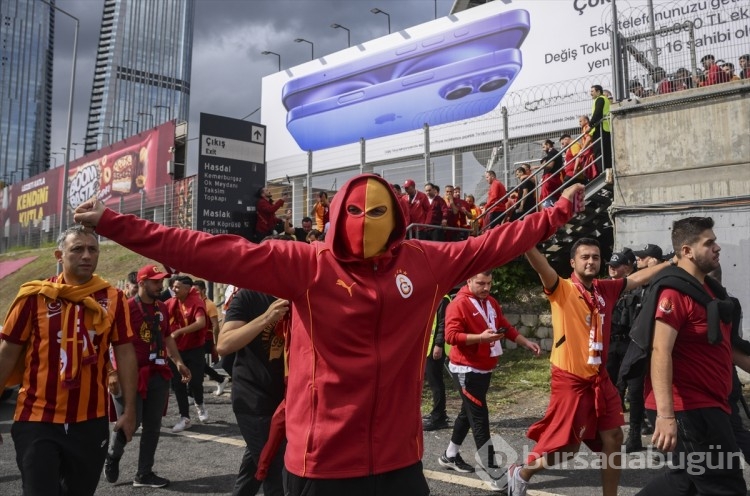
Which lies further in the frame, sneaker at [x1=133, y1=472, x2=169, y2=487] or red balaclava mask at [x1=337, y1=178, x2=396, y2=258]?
sneaker at [x1=133, y1=472, x2=169, y2=487]

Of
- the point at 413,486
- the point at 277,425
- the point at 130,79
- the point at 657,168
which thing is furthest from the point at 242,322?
the point at 130,79

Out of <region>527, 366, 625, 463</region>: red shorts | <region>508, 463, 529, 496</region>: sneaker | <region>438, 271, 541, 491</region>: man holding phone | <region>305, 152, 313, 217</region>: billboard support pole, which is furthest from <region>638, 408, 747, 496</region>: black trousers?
<region>305, 152, 313, 217</region>: billboard support pole

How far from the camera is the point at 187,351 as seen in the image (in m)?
8.38

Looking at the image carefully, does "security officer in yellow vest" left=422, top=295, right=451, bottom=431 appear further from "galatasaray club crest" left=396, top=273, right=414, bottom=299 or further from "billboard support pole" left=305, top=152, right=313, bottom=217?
"billboard support pole" left=305, top=152, right=313, bottom=217

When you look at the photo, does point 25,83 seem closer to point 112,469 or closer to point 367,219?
point 112,469

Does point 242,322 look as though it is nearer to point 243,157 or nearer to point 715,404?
point 715,404

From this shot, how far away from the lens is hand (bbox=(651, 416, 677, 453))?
3.26 metres

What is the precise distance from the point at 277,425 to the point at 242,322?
2.65ft

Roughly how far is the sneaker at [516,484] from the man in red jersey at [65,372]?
9.20 ft

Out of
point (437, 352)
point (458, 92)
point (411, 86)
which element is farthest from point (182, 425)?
point (411, 86)

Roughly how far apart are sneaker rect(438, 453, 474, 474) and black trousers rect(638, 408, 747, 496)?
7.99 feet

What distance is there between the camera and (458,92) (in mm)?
23578

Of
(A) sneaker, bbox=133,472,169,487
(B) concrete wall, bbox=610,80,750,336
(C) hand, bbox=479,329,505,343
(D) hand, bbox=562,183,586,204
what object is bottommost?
(A) sneaker, bbox=133,472,169,487

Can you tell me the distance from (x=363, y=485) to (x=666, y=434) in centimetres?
183
